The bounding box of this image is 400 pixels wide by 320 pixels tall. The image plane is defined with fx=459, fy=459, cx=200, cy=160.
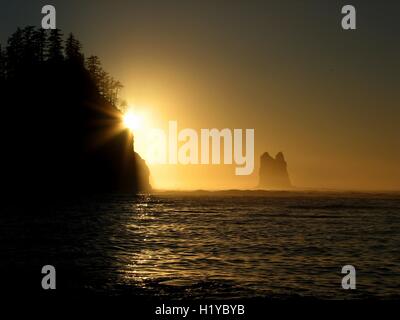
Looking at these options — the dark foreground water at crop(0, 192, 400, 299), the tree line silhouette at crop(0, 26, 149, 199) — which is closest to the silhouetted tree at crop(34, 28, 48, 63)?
the tree line silhouette at crop(0, 26, 149, 199)

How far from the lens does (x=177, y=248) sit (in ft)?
92.2

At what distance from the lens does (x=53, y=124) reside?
94562 mm

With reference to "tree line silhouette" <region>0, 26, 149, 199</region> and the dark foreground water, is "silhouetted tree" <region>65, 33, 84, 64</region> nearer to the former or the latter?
"tree line silhouette" <region>0, 26, 149, 199</region>

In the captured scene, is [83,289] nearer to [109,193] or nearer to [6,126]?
[6,126]

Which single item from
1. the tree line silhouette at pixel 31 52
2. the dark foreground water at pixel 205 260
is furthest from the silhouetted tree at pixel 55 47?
the dark foreground water at pixel 205 260

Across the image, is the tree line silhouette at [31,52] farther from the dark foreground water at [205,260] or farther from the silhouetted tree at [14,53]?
the dark foreground water at [205,260]

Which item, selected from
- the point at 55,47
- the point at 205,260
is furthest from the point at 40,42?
the point at 205,260

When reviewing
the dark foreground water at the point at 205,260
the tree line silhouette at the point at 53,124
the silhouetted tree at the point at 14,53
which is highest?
the silhouetted tree at the point at 14,53

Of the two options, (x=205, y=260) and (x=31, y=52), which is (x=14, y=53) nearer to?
(x=31, y=52)

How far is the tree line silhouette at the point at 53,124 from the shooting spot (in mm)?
89062

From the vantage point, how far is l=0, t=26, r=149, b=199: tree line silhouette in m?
89.1
